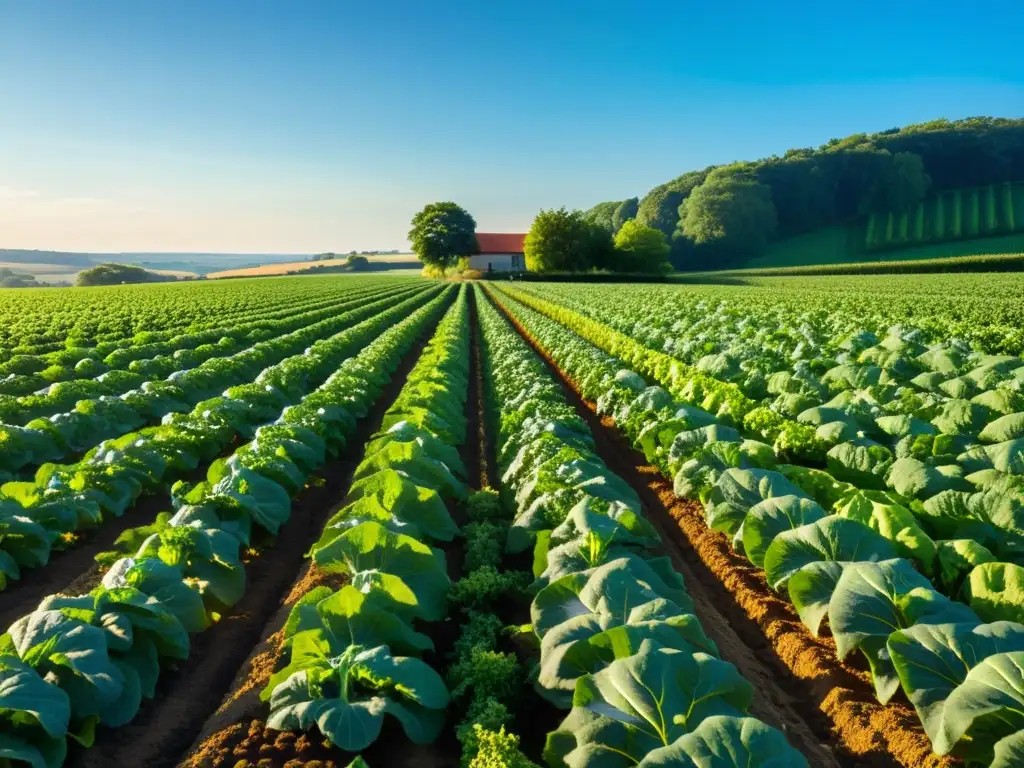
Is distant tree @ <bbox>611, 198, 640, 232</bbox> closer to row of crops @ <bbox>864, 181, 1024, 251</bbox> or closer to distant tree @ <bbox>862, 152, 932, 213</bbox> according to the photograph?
distant tree @ <bbox>862, 152, 932, 213</bbox>

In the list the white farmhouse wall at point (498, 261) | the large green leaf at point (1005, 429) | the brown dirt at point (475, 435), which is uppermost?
the white farmhouse wall at point (498, 261)

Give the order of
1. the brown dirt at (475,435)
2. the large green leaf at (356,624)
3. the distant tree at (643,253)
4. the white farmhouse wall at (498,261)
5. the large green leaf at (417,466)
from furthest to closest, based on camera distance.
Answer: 1. the white farmhouse wall at (498,261)
2. the distant tree at (643,253)
3. the brown dirt at (475,435)
4. the large green leaf at (417,466)
5. the large green leaf at (356,624)

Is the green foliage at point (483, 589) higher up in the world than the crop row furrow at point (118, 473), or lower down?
lower down

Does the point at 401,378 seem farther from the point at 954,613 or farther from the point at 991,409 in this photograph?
the point at 954,613

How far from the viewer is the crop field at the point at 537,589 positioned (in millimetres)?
3000

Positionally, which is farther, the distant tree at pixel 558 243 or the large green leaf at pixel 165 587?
the distant tree at pixel 558 243

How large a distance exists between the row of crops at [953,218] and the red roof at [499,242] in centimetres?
5494

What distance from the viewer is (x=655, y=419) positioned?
8.35m

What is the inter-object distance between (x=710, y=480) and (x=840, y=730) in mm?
2555

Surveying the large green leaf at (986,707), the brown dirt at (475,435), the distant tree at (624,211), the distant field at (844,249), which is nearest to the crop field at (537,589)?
the large green leaf at (986,707)

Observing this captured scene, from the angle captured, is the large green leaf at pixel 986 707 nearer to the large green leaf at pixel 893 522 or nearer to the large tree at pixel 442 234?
the large green leaf at pixel 893 522

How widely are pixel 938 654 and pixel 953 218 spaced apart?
332ft

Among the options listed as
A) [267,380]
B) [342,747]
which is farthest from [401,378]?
[342,747]

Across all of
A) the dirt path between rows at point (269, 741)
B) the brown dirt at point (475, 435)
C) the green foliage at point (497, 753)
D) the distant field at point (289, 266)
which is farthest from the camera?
the distant field at point (289, 266)
